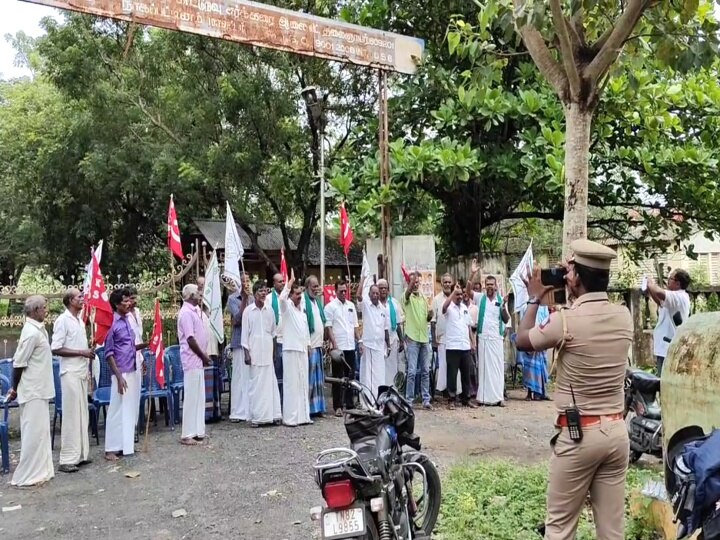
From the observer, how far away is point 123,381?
6.54m

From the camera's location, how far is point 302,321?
817 centimetres

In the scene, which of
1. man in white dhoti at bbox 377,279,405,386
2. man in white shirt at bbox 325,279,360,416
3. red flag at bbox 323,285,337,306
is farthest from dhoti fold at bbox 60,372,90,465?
man in white dhoti at bbox 377,279,405,386

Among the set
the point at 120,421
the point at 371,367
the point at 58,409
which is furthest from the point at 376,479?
the point at 371,367

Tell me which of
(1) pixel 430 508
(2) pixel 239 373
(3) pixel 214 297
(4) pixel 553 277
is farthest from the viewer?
(2) pixel 239 373

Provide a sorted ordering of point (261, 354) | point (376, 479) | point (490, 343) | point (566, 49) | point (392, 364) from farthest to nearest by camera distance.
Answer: point (392, 364) < point (490, 343) < point (261, 354) < point (566, 49) < point (376, 479)

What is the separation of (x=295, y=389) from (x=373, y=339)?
4.64 ft

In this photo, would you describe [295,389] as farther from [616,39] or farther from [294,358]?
[616,39]

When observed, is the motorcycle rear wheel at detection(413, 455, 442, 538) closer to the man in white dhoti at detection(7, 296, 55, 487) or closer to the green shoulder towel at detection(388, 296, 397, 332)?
the man in white dhoti at detection(7, 296, 55, 487)

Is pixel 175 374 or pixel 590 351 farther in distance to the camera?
pixel 175 374

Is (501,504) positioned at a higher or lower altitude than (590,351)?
lower

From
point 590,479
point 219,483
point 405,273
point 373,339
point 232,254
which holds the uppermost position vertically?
point 232,254

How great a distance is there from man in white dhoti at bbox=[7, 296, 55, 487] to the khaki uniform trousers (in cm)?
468

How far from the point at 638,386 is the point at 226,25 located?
6.80 meters

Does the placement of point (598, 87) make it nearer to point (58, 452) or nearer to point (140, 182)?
point (58, 452)
